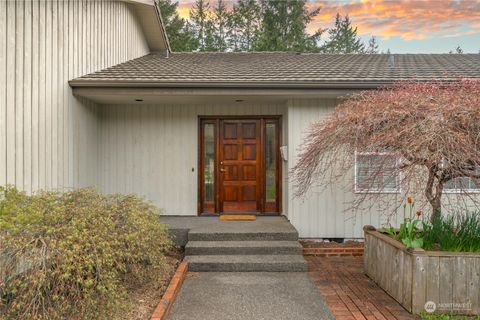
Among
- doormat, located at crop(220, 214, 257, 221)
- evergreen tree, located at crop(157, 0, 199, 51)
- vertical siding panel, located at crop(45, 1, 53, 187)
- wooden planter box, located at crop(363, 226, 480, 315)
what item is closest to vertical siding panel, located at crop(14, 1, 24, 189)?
vertical siding panel, located at crop(45, 1, 53, 187)

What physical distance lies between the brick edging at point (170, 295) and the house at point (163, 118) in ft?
7.54

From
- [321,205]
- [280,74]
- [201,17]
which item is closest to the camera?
[321,205]

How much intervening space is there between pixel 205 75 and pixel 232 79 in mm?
636

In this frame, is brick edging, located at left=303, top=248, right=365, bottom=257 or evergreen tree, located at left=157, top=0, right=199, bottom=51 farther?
evergreen tree, located at left=157, top=0, right=199, bottom=51

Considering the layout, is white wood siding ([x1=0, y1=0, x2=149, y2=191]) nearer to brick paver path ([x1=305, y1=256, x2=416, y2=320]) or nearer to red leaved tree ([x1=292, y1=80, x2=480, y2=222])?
red leaved tree ([x1=292, y1=80, x2=480, y2=222])

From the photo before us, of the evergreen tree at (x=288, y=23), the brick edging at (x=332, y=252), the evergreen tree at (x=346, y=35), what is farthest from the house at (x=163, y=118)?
the evergreen tree at (x=346, y=35)

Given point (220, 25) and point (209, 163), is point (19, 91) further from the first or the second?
point (220, 25)

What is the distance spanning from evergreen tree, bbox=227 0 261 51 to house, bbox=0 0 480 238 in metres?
13.5

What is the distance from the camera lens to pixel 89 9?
6242mm

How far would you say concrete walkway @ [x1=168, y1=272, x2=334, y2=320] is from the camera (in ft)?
11.2

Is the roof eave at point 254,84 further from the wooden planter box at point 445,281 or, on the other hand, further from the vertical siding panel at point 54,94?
the wooden planter box at point 445,281

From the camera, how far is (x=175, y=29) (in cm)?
1998

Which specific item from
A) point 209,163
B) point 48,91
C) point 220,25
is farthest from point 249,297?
point 220,25

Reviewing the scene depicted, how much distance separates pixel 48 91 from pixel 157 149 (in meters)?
2.41
